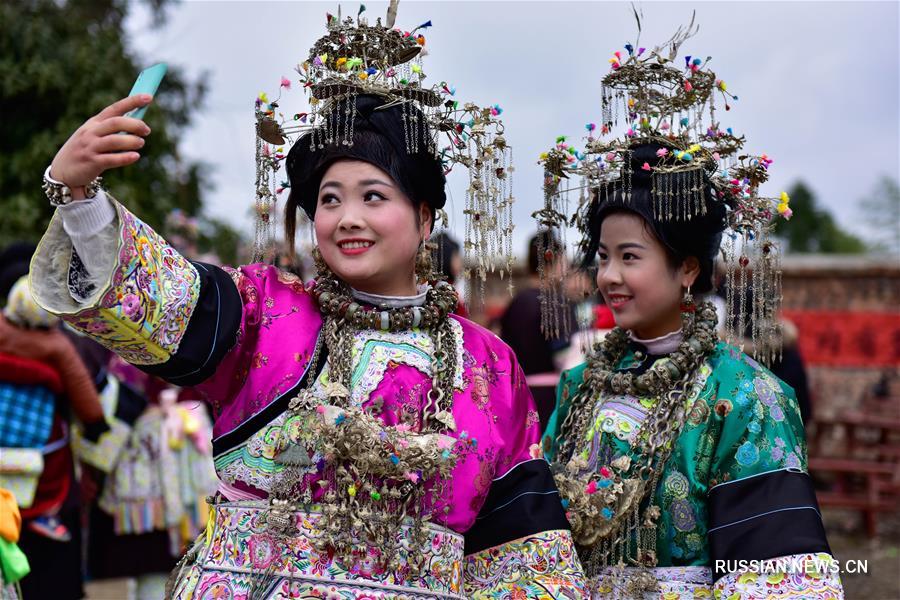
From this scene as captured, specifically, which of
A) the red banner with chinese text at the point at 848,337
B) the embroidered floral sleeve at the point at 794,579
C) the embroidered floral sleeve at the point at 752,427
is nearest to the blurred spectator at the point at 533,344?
the embroidered floral sleeve at the point at 752,427

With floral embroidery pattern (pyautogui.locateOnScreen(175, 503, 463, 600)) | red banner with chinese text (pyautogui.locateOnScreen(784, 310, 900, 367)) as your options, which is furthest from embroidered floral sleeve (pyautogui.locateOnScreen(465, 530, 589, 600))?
red banner with chinese text (pyautogui.locateOnScreen(784, 310, 900, 367))

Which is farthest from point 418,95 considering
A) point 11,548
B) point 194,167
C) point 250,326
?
point 194,167

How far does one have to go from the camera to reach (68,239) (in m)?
1.90

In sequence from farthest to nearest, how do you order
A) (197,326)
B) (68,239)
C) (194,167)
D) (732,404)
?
1. (194,167)
2. (732,404)
3. (197,326)
4. (68,239)

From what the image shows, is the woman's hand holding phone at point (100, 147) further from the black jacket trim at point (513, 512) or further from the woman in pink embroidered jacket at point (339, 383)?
the black jacket trim at point (513, 512)

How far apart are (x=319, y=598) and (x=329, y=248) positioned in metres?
0.80

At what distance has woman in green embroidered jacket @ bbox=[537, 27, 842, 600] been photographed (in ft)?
7.88

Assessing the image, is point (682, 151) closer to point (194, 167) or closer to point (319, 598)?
point (319, 598)

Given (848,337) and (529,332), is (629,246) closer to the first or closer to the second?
(529,332)

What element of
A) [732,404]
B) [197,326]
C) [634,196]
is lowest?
[732,404]

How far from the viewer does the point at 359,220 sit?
2.27m

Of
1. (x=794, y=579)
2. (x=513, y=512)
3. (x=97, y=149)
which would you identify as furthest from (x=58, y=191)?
(x=794, y=579)

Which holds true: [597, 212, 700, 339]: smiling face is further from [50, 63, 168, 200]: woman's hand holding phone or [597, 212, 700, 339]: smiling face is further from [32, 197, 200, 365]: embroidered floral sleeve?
[50, 63, 168, 200]: woman's hand holding phone

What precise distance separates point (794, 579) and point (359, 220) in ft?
4.40
